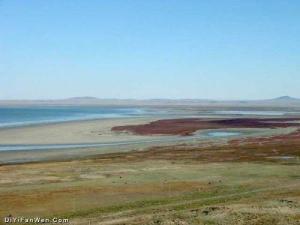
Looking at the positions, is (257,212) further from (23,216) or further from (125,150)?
(125,150)

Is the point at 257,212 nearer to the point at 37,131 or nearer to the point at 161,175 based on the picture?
the point at 161,175

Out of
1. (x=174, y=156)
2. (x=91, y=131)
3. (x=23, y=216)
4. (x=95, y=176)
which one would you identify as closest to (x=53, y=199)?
(x=23, y=216)

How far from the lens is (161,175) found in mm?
36688

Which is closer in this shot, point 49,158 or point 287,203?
point 287,203

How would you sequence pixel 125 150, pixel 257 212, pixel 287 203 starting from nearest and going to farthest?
1. pixel 257 212
2. pixel 287 203
3. pixel 125 150

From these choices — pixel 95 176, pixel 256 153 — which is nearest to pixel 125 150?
pixel 256 153

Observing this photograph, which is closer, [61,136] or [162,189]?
[162,189]

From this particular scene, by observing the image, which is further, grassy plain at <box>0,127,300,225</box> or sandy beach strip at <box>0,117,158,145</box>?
sandy beach strip at <box>0,117,158,145</box>

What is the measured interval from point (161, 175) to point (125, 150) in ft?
67.1

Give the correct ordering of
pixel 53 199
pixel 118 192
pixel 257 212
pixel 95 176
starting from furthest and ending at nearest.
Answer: pixel 95 176 < pixel 118 192 < pixel 53 199 < pixel 257 212

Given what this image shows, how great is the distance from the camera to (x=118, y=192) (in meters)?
30.0

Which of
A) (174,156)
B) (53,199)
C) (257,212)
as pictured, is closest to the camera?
(257,212)

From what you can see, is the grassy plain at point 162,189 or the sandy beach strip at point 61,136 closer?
the grassy plain at point 162,189

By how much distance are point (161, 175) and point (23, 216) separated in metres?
14.5
